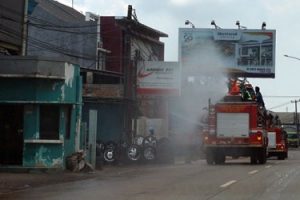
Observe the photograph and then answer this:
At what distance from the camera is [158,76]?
44.5 m

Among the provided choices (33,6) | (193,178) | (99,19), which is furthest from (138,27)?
(193,178)

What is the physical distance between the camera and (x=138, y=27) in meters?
48.9

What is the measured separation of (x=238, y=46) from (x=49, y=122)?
119ft

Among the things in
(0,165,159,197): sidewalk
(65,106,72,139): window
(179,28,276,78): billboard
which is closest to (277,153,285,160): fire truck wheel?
(179,28,276,78): billboard

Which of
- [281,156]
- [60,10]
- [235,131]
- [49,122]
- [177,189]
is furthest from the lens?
[60,10]

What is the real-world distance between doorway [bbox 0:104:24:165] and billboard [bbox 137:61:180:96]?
20.8 metres

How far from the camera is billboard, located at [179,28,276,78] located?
189 feet

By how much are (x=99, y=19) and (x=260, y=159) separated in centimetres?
2153

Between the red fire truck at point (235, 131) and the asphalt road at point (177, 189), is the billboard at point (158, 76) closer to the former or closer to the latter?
the red fire truck at point (235, 131)

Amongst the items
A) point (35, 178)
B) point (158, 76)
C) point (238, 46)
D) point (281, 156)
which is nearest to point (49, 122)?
point (35, 178)

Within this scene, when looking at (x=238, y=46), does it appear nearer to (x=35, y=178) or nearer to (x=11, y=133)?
(x=11, y=133)

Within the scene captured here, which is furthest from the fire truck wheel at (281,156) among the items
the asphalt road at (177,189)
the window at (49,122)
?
the window at (49,122)

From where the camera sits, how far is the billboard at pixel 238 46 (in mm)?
57469

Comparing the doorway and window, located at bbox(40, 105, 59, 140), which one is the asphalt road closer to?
window, located at bbox(40, 105, 59, 140)
